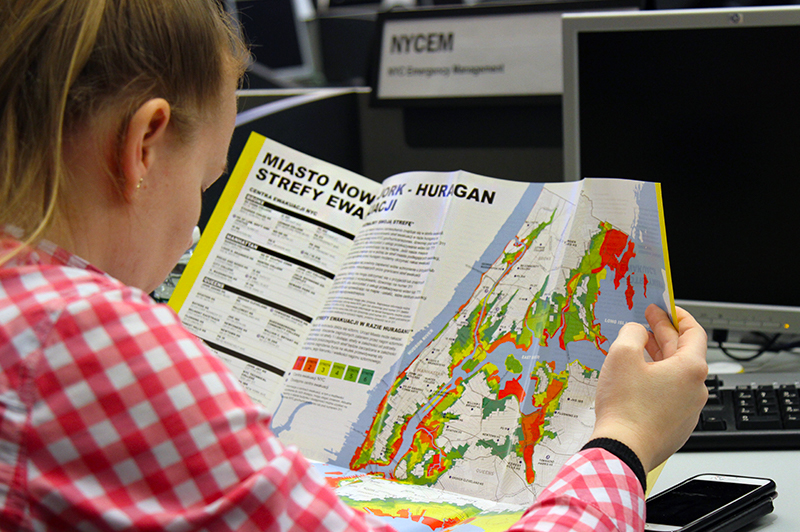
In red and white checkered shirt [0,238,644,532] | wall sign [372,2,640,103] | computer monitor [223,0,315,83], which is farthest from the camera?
computer monitor [223,0,315,83]

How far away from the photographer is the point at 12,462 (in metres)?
0.35

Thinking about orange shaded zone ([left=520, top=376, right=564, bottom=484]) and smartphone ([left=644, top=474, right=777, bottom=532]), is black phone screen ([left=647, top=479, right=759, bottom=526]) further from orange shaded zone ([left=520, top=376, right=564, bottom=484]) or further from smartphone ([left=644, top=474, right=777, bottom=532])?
orange shaded zone ([left=520, top=376, right=564, bottom=484])

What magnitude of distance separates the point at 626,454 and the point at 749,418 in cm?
33

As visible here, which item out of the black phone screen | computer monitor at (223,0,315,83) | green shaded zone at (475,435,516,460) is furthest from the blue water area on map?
computer monitor at (223,0,315,83)

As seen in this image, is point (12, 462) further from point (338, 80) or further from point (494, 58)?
point (338, 80)

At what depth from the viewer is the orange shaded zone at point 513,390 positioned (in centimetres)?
62

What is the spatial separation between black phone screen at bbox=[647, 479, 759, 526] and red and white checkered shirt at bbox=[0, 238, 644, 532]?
33 cm

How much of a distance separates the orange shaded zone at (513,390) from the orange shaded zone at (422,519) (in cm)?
12

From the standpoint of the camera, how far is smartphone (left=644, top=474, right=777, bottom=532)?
577 mm

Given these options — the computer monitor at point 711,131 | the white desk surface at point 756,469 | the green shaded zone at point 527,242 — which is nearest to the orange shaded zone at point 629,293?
the green shaded zone at point 527,242

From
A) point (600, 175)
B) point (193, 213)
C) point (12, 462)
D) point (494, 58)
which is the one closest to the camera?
point (12, 462)

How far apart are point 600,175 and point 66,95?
69 centimetres

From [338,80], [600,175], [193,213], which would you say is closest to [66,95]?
[193,213]

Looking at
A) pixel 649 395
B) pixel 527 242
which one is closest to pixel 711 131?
pixel 527 242
